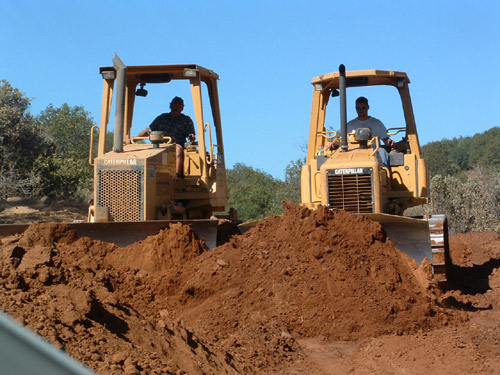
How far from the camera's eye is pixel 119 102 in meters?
10.4

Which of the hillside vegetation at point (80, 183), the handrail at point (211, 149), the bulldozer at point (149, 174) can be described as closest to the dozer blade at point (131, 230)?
the bulldozer at point (149, 174)

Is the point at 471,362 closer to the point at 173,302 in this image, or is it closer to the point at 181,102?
the point at 173,302

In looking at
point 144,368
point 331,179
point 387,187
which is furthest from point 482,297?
point 144,368

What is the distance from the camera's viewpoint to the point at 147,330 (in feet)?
18.3

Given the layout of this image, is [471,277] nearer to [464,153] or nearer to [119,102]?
[119,102]

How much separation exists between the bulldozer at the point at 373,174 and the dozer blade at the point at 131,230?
62.5 inches

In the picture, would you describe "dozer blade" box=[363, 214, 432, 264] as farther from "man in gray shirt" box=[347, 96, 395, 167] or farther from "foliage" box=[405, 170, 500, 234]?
"foliage" box=[405, 170, 500, 234]

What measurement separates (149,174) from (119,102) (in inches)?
45.3

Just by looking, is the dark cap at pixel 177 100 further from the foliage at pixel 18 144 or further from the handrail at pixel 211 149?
the foliage at pixel 18 144

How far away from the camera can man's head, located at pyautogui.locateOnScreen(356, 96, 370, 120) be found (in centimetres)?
1091

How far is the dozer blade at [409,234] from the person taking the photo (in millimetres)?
8594

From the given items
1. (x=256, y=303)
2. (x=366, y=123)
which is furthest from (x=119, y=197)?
(x=366, y=123)

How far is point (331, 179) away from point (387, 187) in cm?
104

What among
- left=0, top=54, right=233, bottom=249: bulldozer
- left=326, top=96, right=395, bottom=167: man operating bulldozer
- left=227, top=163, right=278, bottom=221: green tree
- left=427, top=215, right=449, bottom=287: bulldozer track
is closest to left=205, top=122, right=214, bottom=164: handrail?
left=0, top=54, right=233, bottom=249: bulldozer
